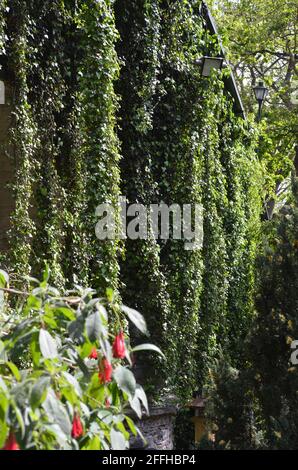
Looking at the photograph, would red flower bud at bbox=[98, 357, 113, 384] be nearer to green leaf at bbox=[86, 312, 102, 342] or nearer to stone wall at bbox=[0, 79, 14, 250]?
green leaf at bbox=[86, 312, 102, 342]

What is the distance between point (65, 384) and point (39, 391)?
0.95 feet

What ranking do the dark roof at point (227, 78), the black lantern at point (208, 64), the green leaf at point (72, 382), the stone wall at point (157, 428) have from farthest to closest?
the dark roof at point (227, 78) < the black lantern at point (208, 64) < the stone wall at point (157, 428) < the green leaf at point (72, 382)

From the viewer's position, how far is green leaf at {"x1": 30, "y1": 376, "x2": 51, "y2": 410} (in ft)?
7.75

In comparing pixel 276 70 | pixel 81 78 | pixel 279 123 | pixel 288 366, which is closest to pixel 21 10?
pixel 81 78

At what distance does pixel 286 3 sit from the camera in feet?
57.0

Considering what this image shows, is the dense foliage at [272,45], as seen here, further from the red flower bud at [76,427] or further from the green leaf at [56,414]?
the green leaf at [56,414]

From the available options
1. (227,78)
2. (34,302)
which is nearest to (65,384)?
(34,302)

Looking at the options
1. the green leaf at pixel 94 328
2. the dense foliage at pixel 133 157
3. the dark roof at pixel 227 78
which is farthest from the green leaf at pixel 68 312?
the dark roof at pixel 227 78

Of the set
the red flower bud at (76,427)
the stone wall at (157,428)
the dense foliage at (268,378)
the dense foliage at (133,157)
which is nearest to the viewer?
the red flower bud at (76,427)

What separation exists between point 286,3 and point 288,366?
13507mm

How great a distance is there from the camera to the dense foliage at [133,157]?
6.19m

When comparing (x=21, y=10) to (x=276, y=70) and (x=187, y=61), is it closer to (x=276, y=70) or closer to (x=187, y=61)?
(x=187, y=61)

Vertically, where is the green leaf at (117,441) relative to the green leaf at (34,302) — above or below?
below

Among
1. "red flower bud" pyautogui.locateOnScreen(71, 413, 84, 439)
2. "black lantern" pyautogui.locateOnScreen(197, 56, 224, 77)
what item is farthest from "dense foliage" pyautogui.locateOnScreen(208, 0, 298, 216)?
"red flower bud" pyautogui.locateOnScreen(71, 413, 84, 439)
